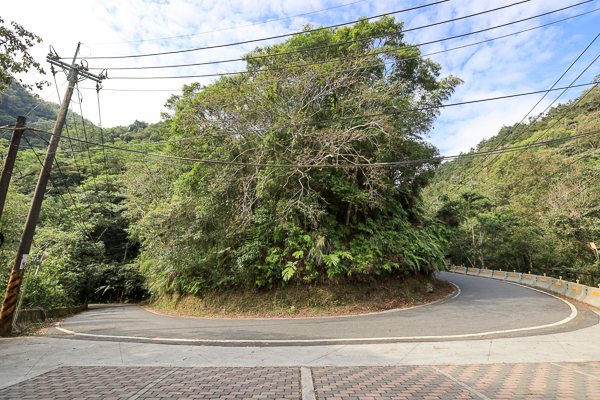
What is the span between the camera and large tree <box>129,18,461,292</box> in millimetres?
11531

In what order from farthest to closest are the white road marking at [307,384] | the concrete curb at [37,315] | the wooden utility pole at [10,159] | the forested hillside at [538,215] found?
the forested hillside at [538,215] < the concrete curb at [37,315] < the wooden utility pole at [10,159] < the white road marking at [307,384]

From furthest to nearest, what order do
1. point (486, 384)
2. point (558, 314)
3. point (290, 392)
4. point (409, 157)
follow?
1. point (409, 157)
2. point (558, 314)
3. point (486, 384)
4. point (290, 392)

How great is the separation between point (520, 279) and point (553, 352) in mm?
16675

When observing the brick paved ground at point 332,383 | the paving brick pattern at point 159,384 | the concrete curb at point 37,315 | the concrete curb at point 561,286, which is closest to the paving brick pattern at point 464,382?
the brick paved ground at point 332,383

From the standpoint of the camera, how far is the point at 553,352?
587cm

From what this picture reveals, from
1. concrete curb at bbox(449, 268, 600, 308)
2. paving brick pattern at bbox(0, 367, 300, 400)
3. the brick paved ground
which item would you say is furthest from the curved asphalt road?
paving brick pattern at bbox(0, 367, 300, 400)

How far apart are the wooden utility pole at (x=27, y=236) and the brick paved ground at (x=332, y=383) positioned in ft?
16.5

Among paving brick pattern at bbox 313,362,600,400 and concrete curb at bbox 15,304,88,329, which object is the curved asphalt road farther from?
paving brick pattern at bbox 313,362,600,400

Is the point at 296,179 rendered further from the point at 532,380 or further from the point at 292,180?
the point at 532,380

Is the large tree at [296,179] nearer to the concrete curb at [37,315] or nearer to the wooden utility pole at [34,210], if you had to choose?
the concrete curb at [37,315]

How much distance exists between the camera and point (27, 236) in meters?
8.59

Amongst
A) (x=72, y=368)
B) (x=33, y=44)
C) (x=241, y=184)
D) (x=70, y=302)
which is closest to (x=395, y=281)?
(x=241, y=184)

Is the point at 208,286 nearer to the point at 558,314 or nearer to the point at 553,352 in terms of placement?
the point at 553,352

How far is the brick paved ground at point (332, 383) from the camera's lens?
3.94 meters
